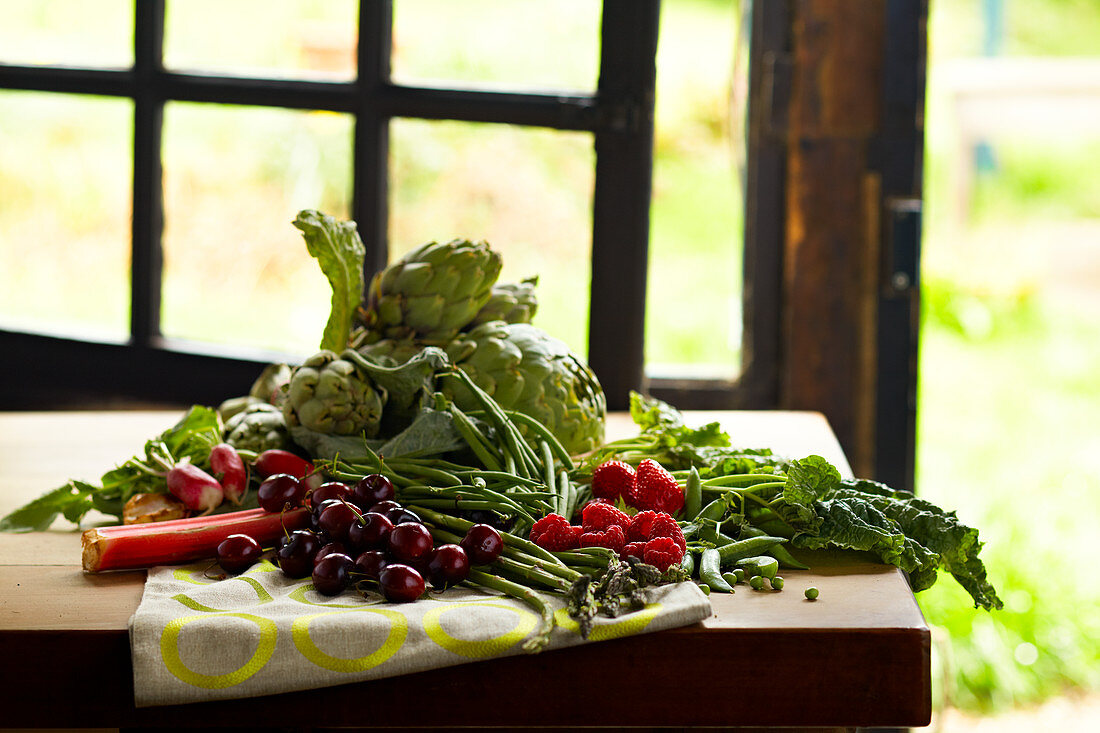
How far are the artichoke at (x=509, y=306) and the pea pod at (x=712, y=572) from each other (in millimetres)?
529

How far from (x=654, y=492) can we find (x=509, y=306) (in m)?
0.44

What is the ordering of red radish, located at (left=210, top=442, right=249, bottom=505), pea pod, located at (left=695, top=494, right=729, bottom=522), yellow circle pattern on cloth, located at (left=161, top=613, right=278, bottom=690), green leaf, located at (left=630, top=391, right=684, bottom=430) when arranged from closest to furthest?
1. yellow circle pattern on cloth, located at (left=161, top=613, right=278, bottom=690)
2. pea pod, located at (left=695, top=494, right=729, bottom=522)
3. red radish, located at (left=210, top=442, right=249, bottom=505)
4. green leaf, located at (left=630, top=391, right=684, bottom=430)

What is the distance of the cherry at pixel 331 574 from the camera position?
3.15 feet

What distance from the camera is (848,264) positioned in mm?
2135

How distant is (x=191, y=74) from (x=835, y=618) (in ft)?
5.01

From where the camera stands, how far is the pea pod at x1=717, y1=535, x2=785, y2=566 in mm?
1049

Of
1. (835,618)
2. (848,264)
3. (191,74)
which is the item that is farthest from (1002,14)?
(835,618)

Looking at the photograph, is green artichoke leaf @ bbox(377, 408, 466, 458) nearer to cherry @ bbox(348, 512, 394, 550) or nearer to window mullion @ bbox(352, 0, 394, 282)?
cherry @ bbox(348, 512, 394, 550)

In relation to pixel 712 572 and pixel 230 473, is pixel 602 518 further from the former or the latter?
pixel 230 473

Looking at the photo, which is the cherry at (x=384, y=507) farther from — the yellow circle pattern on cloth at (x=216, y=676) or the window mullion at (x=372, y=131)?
the window mullion at (x=372, y=131)

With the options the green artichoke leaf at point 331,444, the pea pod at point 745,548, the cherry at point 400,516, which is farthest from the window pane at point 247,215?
the pea pod at point 745,548

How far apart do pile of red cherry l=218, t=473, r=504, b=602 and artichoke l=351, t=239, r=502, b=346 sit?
0.36 meters

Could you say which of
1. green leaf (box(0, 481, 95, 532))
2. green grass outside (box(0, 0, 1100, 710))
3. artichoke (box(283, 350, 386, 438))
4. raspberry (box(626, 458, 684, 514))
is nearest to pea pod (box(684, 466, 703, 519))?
raspberry (box(626, 458, 684, 514))

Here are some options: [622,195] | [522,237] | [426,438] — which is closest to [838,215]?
[622,195]
